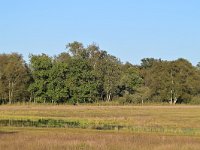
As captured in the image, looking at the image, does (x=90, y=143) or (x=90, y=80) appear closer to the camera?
(x=90, y=143)

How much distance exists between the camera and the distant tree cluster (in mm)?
119312

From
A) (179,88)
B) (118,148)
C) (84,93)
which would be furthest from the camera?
(179,88)

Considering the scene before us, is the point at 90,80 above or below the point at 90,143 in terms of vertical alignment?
above

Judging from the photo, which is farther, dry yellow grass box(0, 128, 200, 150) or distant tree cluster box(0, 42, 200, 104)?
distant tree cluster box(0, 42, 200, 104)

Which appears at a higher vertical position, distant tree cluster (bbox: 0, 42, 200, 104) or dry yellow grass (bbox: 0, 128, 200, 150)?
distant tree cluster (bbox: 0, 42, 200, 104)

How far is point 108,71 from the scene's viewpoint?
13462 cm

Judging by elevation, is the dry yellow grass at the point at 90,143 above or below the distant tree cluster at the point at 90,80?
below

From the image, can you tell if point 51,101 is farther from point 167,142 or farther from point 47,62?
point 167,142

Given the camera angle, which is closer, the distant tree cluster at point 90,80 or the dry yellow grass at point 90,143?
the dry yellow grass at point 90,143

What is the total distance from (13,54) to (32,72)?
23.0 feet

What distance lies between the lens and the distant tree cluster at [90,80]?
119 meters

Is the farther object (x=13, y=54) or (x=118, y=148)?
(x=13, y=54)

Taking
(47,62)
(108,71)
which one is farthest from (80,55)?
(47,62)

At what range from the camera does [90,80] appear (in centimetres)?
12594
